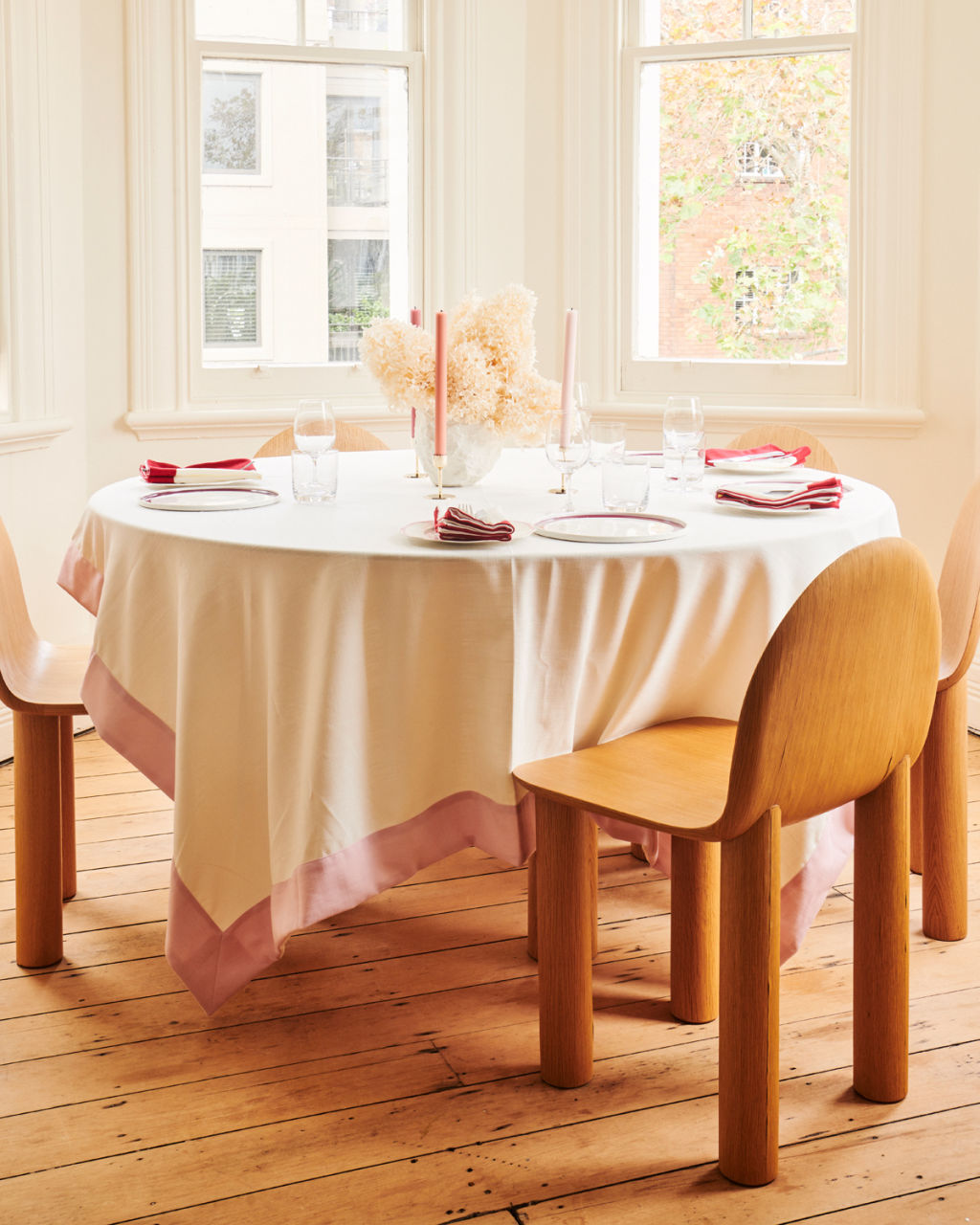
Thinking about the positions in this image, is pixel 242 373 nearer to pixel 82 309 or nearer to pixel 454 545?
pixel 82 309

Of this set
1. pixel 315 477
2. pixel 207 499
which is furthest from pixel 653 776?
pixel 207 499

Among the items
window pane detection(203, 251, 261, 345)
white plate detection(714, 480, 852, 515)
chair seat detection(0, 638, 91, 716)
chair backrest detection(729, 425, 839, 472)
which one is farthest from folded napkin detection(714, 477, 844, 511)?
window pane detection(203, 251, 261, 345)

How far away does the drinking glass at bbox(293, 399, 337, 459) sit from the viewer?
211cm

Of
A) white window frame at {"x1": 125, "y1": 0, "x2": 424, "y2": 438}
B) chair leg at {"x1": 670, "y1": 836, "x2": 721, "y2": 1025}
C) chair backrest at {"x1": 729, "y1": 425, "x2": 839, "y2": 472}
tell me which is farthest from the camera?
white window frame at {"x1": 125, "y1": 0, "x2": 424, "y2": 438}

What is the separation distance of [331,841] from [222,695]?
261 mm

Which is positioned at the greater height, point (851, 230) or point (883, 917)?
point (851, 230)

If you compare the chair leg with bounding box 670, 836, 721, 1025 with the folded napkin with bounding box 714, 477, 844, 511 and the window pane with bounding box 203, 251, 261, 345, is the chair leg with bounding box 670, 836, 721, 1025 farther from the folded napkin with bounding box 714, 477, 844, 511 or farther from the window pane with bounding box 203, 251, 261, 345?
the window pane with bounding box 203, 251, 261, 345

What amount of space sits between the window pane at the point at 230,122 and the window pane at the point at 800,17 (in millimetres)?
1524

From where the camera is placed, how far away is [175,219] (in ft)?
12.1

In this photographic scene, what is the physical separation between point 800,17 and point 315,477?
8.45ft

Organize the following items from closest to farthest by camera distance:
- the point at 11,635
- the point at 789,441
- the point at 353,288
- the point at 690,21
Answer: the point at 11,635 → the point at 789,441 → the point at 690,21 → the point at 353,288

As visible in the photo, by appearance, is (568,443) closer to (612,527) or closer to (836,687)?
(612,527)

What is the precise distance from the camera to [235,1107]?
1807mm

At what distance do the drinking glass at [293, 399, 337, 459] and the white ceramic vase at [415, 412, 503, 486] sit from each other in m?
0.21
